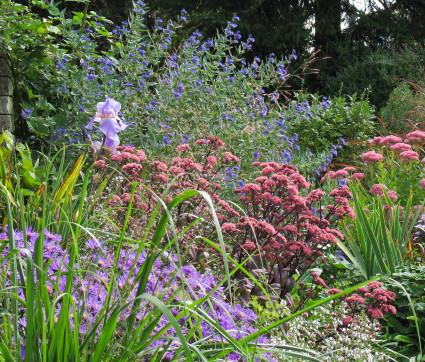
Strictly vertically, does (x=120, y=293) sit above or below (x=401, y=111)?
below

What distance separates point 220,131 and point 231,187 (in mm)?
688

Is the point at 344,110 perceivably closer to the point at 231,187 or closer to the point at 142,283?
the point at 231,187

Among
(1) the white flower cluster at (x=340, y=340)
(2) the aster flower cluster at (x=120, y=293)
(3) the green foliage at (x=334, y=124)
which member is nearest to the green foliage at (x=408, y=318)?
(1) the white flower cluster at (x=340, y=340)

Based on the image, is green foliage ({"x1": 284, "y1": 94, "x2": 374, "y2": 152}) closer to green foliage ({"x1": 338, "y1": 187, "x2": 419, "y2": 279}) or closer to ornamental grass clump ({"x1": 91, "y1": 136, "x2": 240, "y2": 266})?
green foliage ({"x1": 338, "y1": 187, "x2": 419, "y2": 279})

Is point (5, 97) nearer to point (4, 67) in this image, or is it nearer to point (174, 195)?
point (4, 67)

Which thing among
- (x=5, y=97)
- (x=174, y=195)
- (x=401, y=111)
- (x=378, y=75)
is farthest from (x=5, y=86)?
(x=378, y=75)

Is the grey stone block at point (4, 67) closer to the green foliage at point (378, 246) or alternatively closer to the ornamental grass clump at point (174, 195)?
the ornamental grass clump at point (174, 195)

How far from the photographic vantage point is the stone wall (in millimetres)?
4156

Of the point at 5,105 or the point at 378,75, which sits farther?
the point at 378,75

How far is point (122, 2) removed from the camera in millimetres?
10578

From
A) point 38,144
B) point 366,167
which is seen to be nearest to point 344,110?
point 366,167

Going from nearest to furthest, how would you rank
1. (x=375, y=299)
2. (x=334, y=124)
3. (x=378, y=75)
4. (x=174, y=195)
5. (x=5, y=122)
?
(x=375, y=299) < (x=174, y=195) < (x=5, y=122) < (x=334, y=124) < (x=378, y=75)

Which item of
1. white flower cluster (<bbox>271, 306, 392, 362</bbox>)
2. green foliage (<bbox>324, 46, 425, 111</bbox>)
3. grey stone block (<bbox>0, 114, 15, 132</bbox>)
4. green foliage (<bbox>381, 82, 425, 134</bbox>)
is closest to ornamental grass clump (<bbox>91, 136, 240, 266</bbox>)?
white flower cluster (<bbox>271, 306, 392, 362</bbox>)

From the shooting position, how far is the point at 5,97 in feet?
13.7
